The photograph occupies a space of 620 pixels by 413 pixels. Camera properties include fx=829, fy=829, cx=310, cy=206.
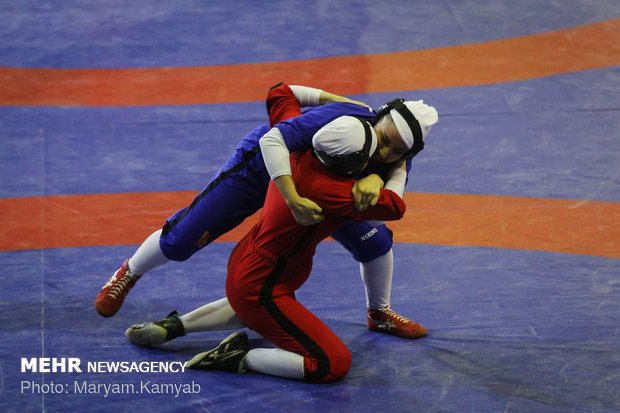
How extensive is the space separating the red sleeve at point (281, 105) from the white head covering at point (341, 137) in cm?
41

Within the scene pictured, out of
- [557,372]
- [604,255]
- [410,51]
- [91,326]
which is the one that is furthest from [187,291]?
[410,51]

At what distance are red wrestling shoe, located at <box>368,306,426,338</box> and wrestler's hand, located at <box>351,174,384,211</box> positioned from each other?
818 mm

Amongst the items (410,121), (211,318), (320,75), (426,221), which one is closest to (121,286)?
(211,318)

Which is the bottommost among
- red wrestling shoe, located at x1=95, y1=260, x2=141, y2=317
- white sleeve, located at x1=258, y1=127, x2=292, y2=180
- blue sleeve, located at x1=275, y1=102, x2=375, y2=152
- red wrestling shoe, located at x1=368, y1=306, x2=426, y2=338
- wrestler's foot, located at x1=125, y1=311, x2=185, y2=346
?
red wrestling shoe, located at x1=368, y1=306, x2=426, y2=338

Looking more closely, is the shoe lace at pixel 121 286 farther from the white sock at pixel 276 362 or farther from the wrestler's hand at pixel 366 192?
the wrestler's hand at pixel 366 192

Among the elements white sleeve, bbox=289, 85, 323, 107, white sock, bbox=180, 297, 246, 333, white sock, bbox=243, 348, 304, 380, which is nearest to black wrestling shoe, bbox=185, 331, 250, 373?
white sock, bbox=243, 348, 304, 380

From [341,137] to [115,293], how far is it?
1.38m

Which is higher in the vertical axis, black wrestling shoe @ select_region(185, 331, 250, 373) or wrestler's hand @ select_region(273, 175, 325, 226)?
wrestler's hand @ select_region(273, 175, 325, 226)

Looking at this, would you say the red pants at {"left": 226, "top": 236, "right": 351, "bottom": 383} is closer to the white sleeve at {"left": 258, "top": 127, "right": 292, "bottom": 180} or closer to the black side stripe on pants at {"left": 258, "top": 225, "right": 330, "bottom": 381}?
the black side stripe on pants at {"left": 258, "top": 225, "right": 330, "bottom": 381}

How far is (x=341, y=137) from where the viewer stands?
3.11 m

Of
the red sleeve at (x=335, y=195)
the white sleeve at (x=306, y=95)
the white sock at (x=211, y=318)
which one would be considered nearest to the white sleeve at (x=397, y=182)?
the red sleeve at (x=335, y=195)

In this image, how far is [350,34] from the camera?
7363 millimetres

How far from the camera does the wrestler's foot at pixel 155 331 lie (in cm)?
366

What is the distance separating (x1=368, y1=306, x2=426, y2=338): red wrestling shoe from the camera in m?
3.83
